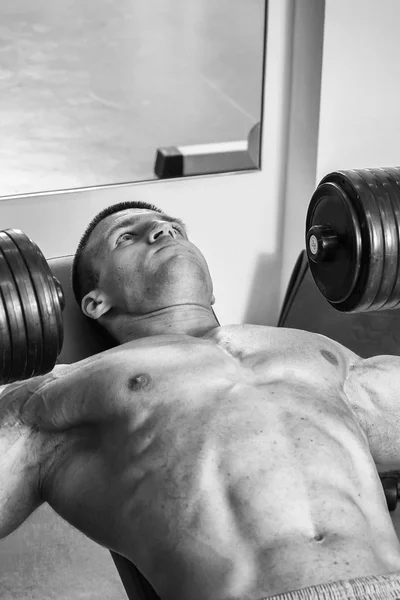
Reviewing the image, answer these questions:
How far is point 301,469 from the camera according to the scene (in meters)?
1.59

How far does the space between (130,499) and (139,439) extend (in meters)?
0.11

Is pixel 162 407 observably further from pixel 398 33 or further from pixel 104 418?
pixel 398 33

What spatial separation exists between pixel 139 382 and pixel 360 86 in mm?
1656

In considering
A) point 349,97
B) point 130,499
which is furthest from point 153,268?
point 349,97

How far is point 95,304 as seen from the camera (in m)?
2.13

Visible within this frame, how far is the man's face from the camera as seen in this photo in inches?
79.9

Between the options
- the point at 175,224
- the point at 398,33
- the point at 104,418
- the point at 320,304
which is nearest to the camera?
the point at 104,418

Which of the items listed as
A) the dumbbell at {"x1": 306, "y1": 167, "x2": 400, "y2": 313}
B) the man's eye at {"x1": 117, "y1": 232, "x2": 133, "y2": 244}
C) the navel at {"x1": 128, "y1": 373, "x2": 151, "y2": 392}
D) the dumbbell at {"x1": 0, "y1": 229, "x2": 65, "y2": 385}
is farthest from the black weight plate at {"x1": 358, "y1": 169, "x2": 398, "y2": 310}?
the man's eye at {"x1": 117, "y1": 232, "x2": 133, "y2": 244}

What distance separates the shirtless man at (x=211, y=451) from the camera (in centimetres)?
149

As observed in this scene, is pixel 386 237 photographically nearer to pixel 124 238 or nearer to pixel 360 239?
pixel 360 239

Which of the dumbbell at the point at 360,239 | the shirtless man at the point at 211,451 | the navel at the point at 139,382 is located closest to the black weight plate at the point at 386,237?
the dumbbell at the point at 360,239

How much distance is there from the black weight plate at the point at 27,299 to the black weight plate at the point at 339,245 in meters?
0.53

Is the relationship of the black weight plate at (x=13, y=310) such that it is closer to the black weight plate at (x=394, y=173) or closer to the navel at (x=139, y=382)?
the navel at (x=139, y=382)

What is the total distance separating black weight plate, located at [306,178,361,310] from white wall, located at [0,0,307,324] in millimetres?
1222
